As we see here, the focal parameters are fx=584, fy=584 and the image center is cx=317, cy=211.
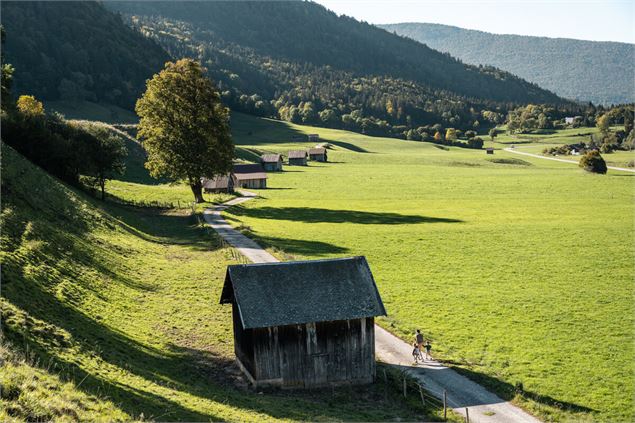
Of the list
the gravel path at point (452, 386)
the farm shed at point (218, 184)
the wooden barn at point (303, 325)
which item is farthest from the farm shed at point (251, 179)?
the wooden barn at point (303, 325)

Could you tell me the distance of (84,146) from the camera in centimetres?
6769

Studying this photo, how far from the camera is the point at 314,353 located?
2842cm

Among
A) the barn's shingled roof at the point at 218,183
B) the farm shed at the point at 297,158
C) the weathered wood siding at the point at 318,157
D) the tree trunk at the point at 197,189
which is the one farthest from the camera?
the weathered wood siding at the point at 318,157

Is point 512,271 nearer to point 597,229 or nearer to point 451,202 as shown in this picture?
point 597,229

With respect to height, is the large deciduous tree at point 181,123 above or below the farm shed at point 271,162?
above

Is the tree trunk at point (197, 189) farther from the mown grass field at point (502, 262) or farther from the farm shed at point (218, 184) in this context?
the farm shed at point (218, 184)

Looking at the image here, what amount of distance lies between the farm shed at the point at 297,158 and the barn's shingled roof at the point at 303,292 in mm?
123178

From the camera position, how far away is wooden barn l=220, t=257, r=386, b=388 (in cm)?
2788

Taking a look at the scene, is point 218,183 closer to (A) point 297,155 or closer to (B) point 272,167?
(B) point 272,167

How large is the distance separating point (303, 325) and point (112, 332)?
984 cm

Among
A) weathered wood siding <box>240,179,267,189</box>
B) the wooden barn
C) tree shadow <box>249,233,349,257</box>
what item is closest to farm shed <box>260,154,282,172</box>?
weathered wood siding <box>240,179,267,189</box>

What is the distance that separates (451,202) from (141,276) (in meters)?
61.3

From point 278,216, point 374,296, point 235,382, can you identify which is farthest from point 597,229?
point 235,382

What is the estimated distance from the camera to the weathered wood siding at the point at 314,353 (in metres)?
27.9
